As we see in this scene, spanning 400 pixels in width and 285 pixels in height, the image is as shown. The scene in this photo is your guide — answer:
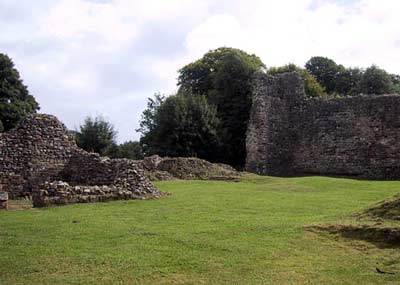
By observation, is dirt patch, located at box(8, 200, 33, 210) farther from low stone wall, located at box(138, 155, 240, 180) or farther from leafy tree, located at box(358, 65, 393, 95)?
leafy tree, located at box(358, 65, 393, 95)

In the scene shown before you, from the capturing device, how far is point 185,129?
39.2 meters

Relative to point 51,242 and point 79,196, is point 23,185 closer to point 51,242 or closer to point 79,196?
point 79,196

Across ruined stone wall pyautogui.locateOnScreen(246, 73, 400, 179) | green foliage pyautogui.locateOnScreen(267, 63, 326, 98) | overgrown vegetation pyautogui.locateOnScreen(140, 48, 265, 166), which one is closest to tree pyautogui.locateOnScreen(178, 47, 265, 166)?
overgrown vegetation pyautogui.locateOnScreen(140, 48, 265, 166)

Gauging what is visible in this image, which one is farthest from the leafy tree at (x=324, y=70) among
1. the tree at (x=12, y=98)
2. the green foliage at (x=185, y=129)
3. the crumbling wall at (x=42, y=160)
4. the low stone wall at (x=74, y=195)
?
the low stone wall at (x=74, y=195)

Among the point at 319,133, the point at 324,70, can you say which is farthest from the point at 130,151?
the point at 324,70

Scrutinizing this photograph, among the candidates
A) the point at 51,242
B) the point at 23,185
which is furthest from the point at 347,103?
the point at 51,242

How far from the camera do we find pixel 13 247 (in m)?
9.83

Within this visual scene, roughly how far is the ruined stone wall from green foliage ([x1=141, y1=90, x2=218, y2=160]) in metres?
9.02

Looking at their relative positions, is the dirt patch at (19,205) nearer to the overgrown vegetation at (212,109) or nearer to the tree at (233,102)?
the overgrown vegetation at (212,109)

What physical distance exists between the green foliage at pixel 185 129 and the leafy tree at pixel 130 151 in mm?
4940

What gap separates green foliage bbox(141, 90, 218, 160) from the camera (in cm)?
3903

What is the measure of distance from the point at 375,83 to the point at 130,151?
25.5 meters

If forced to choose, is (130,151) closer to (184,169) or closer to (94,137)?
(94,137)

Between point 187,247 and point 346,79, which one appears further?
point 346,79
